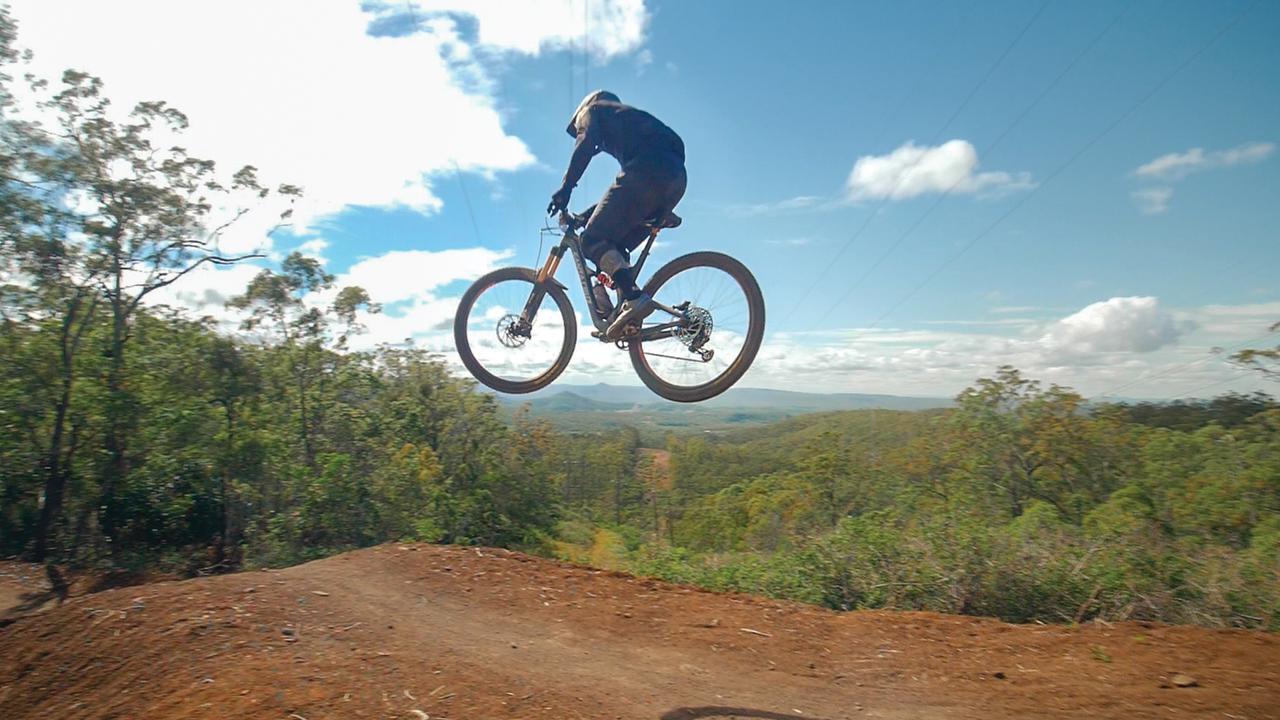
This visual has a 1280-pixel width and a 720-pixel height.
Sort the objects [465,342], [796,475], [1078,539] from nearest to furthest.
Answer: [465,342], [1078,539], [796,475]

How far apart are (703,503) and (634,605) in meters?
27.2

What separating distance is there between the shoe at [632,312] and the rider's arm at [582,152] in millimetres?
951

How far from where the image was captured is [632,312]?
421cm

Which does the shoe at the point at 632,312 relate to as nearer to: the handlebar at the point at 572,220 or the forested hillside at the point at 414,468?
the handlebar at the point at 572,220

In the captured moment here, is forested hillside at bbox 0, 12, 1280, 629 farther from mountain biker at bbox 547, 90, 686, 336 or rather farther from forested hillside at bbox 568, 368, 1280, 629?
mountain biker at bbox 547, 90, 686, 336

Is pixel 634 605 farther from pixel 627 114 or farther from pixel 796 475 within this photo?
pixel 796 475

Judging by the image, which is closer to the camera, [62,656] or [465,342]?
[465,342]

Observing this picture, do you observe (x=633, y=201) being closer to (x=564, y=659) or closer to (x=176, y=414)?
(x=564, y=659)

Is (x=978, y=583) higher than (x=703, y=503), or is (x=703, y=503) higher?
(x=978, y=583)

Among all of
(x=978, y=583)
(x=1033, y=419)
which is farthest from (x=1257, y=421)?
(x=978, y=583)

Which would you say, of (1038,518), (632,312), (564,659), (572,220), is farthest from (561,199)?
(1038,518)

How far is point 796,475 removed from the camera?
879 inches

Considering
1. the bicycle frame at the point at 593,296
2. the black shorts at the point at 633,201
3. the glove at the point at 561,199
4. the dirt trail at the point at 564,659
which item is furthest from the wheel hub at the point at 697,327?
the dirt trail at the point at 564,659

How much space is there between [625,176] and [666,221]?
449 millimetres
